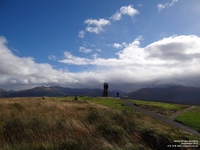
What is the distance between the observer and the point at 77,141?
10.5 meters

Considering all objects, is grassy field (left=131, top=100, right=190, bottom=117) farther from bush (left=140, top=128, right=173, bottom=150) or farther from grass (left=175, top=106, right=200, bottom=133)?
bush (left=140, top=128, right=173, bottom=150)

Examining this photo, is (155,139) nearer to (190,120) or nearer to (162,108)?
(190,120)

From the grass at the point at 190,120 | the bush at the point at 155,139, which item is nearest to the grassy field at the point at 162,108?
the grass at the point at 190,120

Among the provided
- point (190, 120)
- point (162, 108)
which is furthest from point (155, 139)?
point (162, 108)

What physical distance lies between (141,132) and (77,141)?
4.33 meters

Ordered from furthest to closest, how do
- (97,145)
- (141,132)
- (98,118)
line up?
(98,118) < (141,132) < (97,145)

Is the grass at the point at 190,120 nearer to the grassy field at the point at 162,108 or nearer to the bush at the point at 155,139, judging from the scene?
the grassy field at the point at 162,108

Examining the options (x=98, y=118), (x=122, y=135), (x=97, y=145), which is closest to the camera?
(x=97, y=145)

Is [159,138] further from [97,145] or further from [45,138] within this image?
[45,138]

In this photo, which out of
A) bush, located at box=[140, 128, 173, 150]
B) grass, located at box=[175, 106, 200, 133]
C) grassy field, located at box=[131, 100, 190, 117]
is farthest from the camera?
grassy field, located at box=[131, 100, 190, 117]

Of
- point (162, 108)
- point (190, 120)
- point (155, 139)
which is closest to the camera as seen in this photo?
point (155, 139)

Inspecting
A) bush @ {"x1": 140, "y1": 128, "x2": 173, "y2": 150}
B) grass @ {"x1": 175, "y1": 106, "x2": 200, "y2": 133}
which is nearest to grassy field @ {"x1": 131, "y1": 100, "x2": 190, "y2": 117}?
grass @ {"x1": 175, "y1": 106, "x2": 200, "y2": 133}

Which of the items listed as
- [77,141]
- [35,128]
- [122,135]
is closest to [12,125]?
[35,128]

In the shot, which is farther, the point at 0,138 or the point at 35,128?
the point at 35,128
